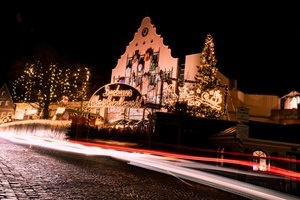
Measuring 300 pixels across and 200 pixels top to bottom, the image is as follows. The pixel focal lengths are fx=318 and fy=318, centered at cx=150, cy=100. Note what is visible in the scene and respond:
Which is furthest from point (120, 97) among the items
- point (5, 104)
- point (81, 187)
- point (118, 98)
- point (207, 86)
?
point (5, 104)

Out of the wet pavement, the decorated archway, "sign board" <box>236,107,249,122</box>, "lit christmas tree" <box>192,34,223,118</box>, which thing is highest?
"lit christmas tree" <box>192,34,223,118</box>

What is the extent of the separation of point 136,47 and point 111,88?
772 inches

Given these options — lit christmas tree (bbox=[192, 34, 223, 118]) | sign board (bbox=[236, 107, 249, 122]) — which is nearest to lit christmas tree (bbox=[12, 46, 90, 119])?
lit christmas tree (bbox=[192, 34, 223, 118])

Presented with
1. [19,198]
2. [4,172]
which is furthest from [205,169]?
[19,198]

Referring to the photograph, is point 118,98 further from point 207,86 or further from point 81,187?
point 81,187

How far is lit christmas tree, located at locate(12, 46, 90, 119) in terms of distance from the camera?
1538 inches

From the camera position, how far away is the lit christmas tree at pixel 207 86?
30.0m

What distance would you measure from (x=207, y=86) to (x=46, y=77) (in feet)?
65.0

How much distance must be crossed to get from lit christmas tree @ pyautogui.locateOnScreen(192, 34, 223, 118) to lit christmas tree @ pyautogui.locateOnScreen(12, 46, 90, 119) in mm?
15966

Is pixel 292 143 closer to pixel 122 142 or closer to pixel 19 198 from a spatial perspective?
pixel 122 142

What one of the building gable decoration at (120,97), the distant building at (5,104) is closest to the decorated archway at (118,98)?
the building gable decoration at (120,97)

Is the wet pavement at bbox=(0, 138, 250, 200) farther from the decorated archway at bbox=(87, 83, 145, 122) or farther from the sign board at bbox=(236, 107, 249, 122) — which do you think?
the decorated archway at bbox=(87, 83, 145, 122)

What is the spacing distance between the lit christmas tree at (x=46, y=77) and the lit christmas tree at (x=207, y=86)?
15966 millimetres

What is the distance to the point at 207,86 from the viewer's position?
106 feet
